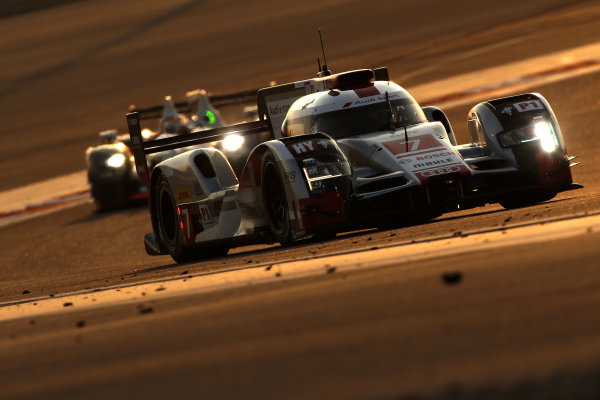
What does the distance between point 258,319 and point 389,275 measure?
0.86 m

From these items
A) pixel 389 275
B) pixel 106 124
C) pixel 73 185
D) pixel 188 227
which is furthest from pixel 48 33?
pixel 389 275

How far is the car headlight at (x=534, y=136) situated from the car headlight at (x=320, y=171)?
1866 millimetres

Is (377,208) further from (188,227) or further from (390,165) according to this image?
(188,227)

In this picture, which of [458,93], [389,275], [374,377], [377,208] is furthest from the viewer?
[458,93]

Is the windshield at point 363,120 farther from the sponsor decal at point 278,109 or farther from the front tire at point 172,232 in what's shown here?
the sponsor decal at point 278,109

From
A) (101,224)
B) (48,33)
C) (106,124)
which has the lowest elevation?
(101,224)

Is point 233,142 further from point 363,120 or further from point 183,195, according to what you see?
point 363,120

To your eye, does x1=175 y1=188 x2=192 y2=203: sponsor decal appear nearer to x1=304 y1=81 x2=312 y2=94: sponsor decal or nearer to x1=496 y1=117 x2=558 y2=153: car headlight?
x1=304 y1=81 x2=312 y2=94: sponsor decal

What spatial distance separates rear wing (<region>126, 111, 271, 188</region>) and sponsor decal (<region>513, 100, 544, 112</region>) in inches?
121

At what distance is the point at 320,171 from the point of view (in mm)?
8906

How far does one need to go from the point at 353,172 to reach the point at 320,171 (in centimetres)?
42

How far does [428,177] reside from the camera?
9078 millimetres

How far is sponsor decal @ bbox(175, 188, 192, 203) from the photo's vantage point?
11.0 metres

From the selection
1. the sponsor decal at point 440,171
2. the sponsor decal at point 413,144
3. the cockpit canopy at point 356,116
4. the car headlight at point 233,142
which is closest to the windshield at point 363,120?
the cockpit canopy at point 356,116
